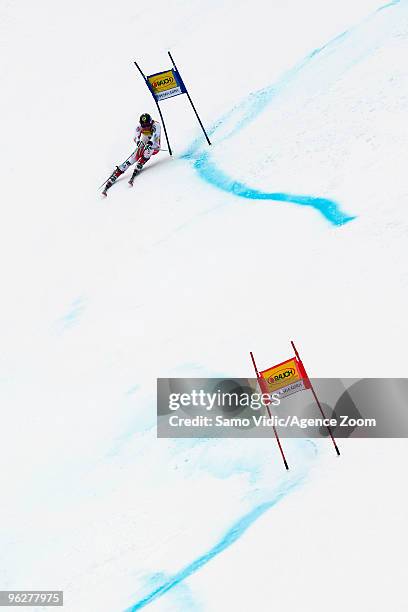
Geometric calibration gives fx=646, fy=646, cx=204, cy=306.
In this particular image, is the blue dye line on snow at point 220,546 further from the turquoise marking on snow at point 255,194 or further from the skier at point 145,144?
the skier at point 145,144

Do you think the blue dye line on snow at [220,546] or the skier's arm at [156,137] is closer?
the blue dye line on snow at [220,546]

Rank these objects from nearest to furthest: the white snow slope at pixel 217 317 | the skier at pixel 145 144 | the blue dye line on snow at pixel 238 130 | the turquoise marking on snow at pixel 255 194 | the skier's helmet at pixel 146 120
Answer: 1. the white snow slope at pixel 217 317
2. the turquoise marking on snow at pixel 255 194
3. the blue dye line on snow at pixel 238 130
4. the skier's helmet at pixel 146 120
5. the skier at pixel 145 144

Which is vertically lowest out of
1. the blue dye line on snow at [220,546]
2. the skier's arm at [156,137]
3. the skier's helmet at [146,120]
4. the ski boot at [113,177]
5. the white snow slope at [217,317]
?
the blue dye line on snow at [220,546]

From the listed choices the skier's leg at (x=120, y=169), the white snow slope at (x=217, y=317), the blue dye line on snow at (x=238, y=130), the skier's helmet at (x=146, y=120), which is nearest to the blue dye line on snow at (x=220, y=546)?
the white snow slope at (x=217, y=317)

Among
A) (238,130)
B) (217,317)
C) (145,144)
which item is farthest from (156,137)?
(217,317)

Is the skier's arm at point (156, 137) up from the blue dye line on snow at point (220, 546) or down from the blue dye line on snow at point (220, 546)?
up
